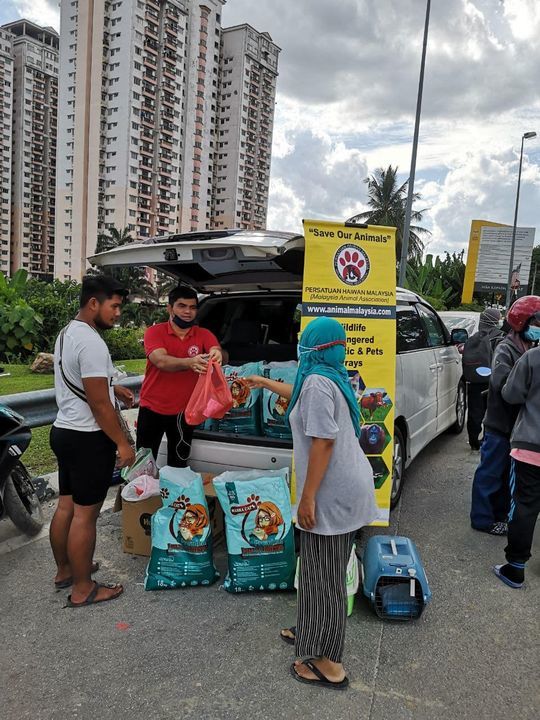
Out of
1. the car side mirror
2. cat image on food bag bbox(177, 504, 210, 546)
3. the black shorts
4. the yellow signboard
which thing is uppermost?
the yellow signboard

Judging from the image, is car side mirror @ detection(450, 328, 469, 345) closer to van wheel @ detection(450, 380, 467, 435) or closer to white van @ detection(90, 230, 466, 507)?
white van @ detection(90, 230, 466, 507)

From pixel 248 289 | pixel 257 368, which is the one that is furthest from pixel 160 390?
pixel 248 289

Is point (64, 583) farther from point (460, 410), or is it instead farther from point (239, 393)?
point (460, 410)

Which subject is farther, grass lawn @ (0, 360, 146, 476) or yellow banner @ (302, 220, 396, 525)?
grass lawn @ (0, 360, 146, 476)

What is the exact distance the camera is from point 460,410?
7406 mm

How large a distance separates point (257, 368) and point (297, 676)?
2.19 metres

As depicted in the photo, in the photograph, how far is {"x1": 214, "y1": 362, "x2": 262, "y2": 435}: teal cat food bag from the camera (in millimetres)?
4156

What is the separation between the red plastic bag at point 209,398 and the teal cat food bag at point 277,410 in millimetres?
414

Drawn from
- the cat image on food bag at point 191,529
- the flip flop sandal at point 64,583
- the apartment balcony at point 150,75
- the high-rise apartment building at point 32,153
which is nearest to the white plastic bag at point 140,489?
the cat image on food bag at point 191,529

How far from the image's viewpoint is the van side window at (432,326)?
5.77 meters

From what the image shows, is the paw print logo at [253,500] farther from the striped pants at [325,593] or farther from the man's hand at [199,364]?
the man's hand at [199,364]

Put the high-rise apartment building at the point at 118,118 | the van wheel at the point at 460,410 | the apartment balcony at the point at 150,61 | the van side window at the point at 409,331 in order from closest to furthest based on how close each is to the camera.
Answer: the van side window at the point at 409,331
the van wheel at the point at 460,410
the high-rise apartment building at the point at 118,118
the apartment balcony at the point at 150,61

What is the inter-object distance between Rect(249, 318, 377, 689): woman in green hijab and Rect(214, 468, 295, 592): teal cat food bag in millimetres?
698

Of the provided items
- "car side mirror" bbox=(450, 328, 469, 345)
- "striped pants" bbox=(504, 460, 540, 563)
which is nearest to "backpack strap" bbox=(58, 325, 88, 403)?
"striped pants" bbox=(504, 460, 540, 563)
